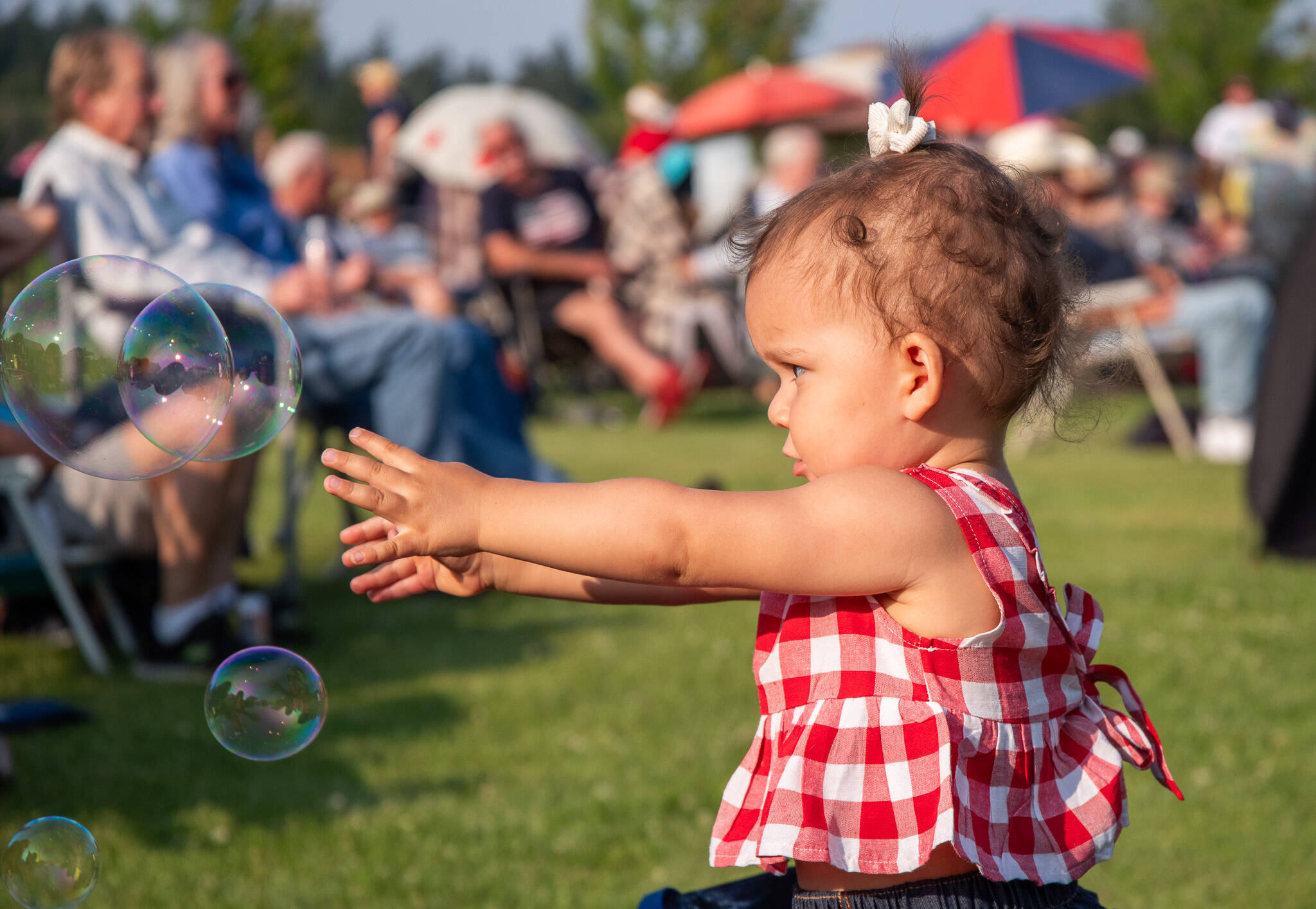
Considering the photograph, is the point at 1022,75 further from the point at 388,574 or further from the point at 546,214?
the point at 388,574

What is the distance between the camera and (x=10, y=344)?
73.7 inches

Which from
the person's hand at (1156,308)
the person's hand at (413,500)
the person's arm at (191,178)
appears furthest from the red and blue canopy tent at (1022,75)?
the person's hand at (413,500)

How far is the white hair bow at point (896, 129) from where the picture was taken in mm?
1555

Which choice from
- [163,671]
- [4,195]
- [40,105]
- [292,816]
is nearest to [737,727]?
[292,816]

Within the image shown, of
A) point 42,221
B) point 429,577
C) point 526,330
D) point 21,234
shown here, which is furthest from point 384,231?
point 429,577

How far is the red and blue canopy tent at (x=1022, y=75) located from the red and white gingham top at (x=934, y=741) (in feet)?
37.8

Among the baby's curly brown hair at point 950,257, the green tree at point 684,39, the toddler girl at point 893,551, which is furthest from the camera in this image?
the green tree at point 684,39

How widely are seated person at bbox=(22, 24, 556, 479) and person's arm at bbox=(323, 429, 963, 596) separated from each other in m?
2.89

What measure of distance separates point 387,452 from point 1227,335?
8.42m

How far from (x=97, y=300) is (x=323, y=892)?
130 centimetres

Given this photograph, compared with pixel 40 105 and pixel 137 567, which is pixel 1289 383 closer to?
pixel 137 567

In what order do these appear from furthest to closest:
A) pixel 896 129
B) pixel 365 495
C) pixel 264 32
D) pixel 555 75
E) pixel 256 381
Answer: pixel 555 75
pixel 264 32
pixel 256 381
pixel 896 129
pixel 365 495

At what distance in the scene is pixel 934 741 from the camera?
1399 millimetres

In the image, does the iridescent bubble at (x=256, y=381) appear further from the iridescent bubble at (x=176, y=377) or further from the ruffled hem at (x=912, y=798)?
the ruffled hem at (x=912, y=798)
